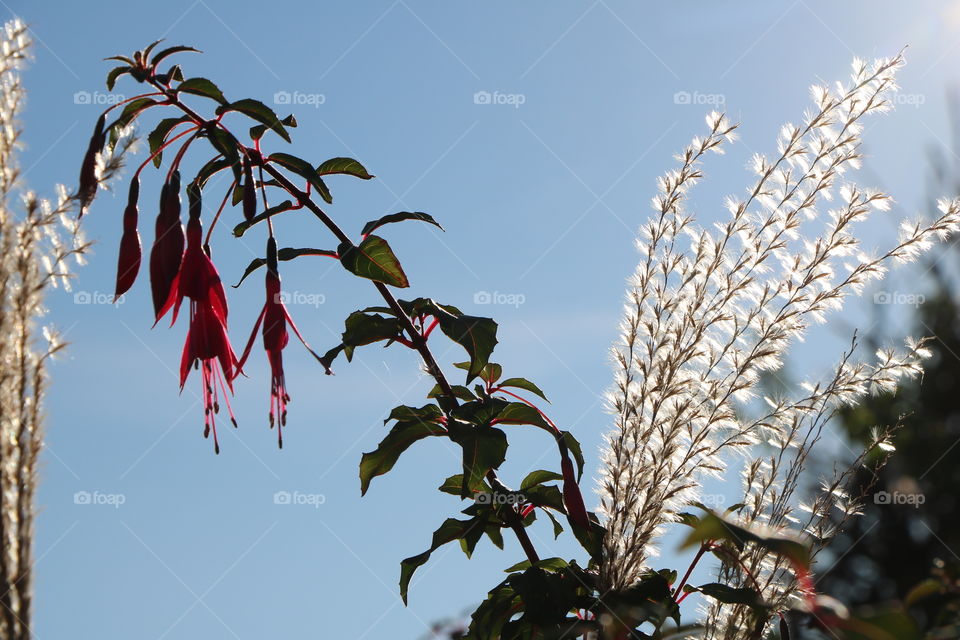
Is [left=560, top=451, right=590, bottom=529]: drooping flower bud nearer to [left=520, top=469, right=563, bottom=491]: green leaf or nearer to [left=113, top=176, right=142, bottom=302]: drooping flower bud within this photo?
[left=520, top=469, right=563, bottom=491]: green leaf

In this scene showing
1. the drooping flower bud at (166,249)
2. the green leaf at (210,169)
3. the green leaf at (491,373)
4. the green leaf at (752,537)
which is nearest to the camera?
the green leaf at (752,537)

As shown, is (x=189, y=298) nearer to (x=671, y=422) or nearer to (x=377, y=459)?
(x=377, y=459)

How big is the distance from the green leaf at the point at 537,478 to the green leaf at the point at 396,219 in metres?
0.33

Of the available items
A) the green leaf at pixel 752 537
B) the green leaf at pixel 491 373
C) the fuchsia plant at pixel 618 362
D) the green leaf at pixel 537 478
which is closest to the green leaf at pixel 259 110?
the fuchsia plant at pixel 618 362

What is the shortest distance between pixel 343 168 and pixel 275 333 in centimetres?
29

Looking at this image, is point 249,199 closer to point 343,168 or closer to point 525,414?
point 343,168

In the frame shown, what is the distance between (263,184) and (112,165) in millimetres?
157

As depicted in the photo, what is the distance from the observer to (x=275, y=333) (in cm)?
78

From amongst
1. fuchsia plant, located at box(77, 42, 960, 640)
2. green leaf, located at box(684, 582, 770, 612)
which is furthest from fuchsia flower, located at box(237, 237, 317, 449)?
green leaf, located at box(684, 582, 770, 612)

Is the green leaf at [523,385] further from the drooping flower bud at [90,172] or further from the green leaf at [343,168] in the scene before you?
the drooping flower bud at [90,172]

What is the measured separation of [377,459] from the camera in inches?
36.5

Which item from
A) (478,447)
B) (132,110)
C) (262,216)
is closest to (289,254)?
(262,216)

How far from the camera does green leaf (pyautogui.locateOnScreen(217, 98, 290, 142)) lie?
2.79 feet

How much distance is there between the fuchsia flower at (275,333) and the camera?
0.78 meters
